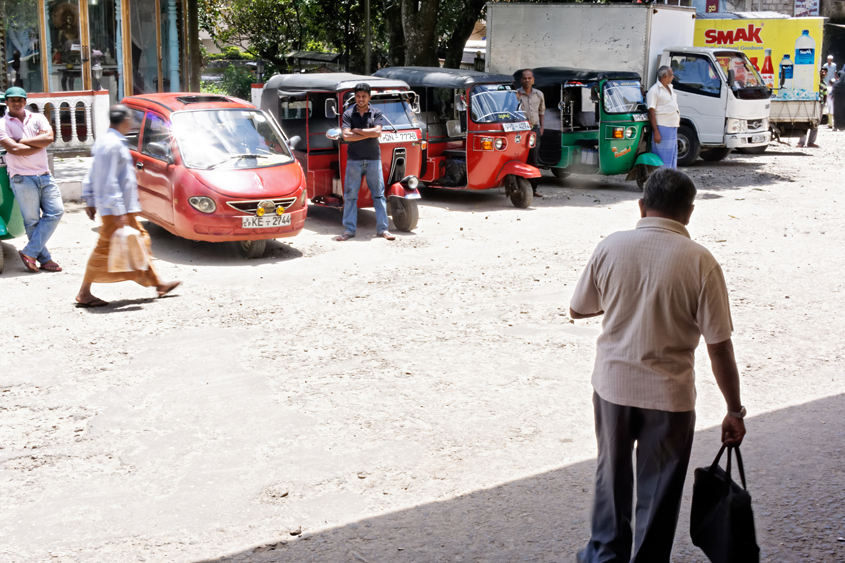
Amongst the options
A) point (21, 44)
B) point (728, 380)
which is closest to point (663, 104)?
point (21, 44)

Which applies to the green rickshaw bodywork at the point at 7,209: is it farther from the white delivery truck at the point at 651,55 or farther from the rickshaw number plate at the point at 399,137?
the white delivery truck at the point at 651,55

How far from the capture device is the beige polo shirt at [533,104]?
587 inches

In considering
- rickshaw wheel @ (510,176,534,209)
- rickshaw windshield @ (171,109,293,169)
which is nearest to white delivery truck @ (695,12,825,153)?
rickshaw wheel @ (510,176,534,209)

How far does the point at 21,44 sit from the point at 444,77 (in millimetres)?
7973

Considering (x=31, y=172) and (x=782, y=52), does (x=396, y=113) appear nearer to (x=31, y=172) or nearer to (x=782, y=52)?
(x=31, y=172)

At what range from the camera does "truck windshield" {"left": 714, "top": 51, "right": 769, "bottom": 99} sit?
18.3 metres

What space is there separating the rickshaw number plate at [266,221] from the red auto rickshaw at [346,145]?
1851mm

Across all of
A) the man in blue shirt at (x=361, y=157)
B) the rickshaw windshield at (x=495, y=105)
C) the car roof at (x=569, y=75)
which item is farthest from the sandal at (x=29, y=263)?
the car roof at (x=569, y=75)

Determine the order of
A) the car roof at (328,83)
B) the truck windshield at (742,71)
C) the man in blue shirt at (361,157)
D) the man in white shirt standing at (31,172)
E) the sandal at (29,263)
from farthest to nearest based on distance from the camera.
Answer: the truck windshield at (742,71) → the car roof at (328,83) → the man in blue shirt at (361,157) → the sandal at (29,263) → the man in white shirt standing at (31,172)

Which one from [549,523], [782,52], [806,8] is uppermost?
[806,8]

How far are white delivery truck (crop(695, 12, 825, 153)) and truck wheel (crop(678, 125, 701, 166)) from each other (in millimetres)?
3515

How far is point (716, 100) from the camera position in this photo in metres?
18.1

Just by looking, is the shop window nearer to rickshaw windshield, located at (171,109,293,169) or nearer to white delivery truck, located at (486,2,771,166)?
rickshaw windshield, located at (171,109,293,169)

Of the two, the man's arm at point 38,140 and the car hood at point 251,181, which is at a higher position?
the man's arm at point 38,140
